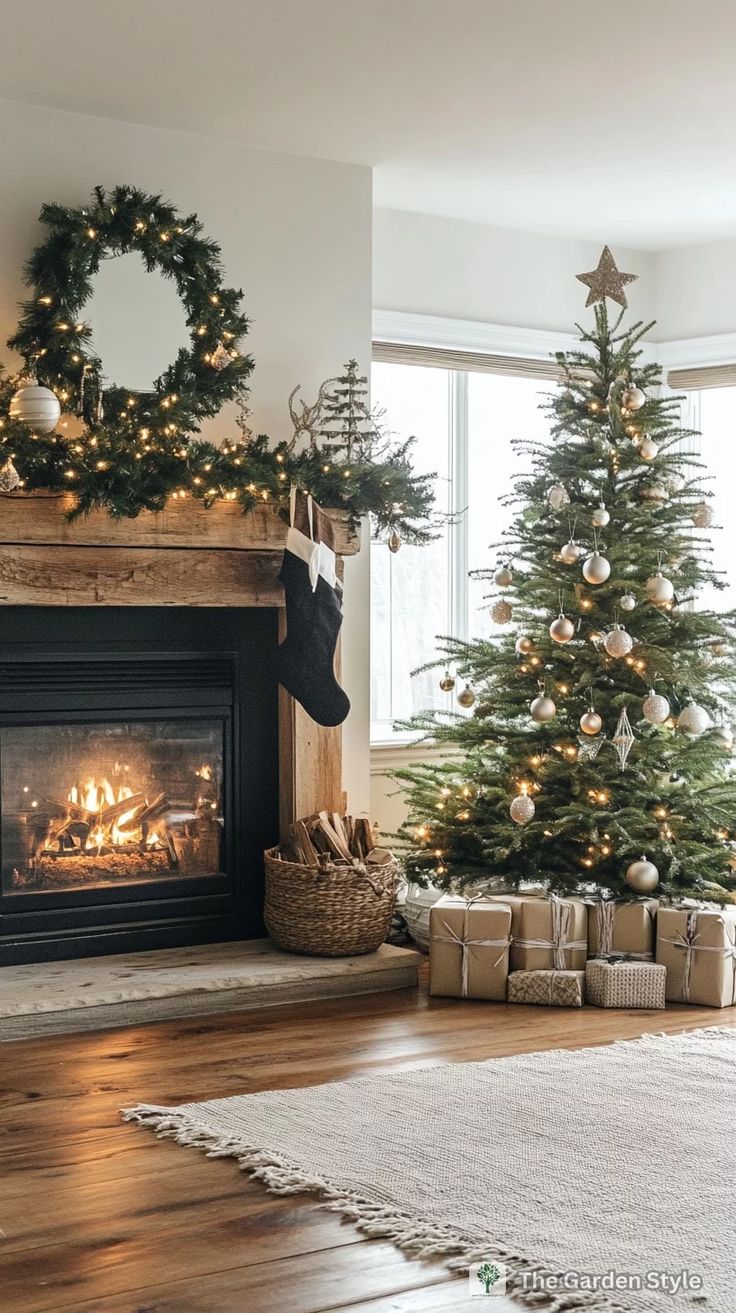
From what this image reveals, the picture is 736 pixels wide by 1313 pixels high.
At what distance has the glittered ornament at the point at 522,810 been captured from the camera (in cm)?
434

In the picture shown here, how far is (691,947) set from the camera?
165 inches

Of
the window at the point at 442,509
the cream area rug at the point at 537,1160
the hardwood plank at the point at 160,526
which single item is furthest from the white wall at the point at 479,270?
the cream area rug at the point at 537,1160

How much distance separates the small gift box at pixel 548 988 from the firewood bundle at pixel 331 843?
1.88ft

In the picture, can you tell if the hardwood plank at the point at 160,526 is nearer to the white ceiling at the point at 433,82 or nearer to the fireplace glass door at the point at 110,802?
the fireplace glass door at the point at 110,802

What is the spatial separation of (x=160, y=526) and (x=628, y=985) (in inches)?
76.7

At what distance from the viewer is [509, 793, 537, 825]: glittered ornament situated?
4336mm

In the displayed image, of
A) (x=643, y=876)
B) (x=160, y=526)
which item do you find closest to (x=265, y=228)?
(x=160, y=526)

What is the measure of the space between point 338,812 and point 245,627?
68 centimetres

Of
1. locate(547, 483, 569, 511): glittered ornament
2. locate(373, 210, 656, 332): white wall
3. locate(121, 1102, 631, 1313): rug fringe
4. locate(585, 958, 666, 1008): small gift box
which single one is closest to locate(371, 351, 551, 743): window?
locate(373, 210, 656, 332): white wall

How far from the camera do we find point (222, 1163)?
9.53 feet

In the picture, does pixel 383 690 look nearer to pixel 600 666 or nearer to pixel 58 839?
pixel 600 666

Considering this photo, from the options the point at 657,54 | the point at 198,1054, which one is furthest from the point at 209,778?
the point at 657,54

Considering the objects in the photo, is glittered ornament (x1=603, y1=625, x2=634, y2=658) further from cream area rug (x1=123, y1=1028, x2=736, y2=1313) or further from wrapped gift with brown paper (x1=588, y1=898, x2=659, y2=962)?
cream area rug (x1=123, y1=1028, x2=736, y2=1313)

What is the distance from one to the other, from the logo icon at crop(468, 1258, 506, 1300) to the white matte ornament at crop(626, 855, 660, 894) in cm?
194
